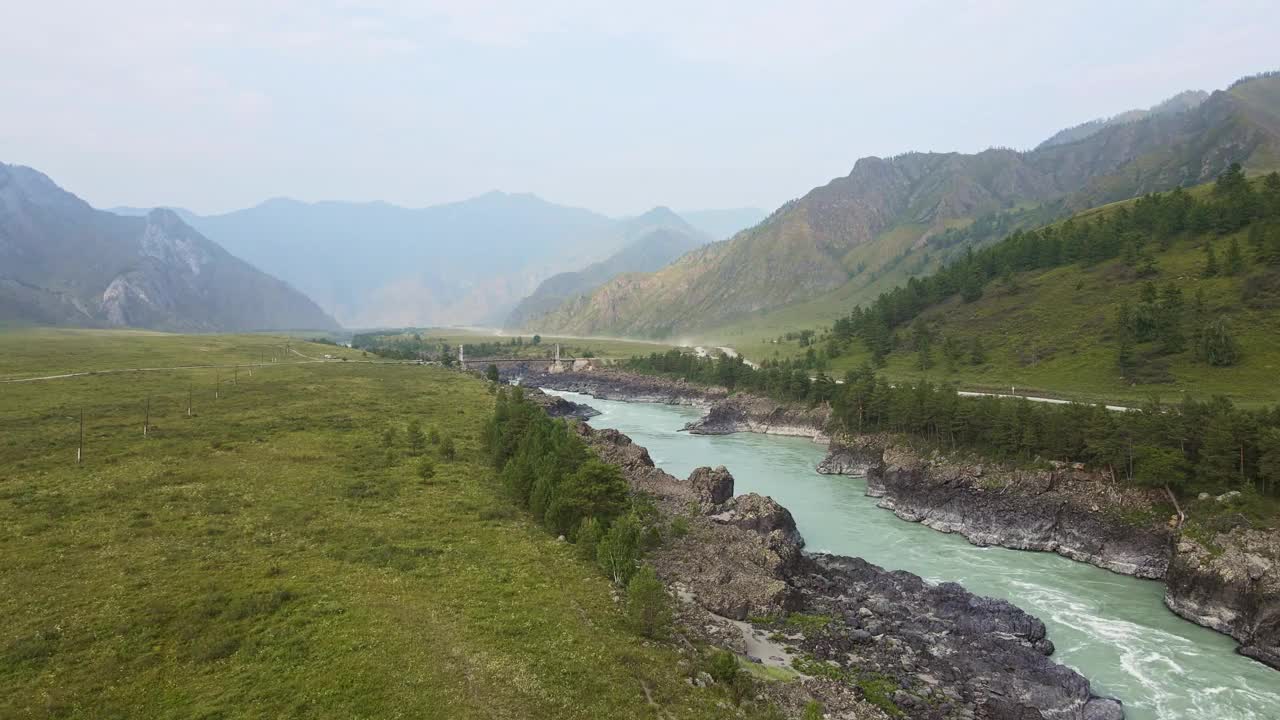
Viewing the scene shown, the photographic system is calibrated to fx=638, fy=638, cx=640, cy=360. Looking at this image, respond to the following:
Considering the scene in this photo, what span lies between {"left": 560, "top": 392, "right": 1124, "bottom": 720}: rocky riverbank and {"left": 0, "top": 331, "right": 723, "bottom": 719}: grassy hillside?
258 inches

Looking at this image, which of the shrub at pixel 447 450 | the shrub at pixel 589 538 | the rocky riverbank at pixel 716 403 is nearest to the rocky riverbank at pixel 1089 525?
the rocky riverbank at pixel 716 403

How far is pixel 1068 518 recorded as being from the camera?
50.6 m

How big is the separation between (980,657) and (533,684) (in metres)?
23.0

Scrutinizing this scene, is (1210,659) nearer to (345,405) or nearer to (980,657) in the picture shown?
(980,657)

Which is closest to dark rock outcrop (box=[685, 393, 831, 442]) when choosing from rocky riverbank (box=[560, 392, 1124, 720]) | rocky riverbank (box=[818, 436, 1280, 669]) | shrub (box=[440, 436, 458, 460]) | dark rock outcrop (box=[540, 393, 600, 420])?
dark rock outcrop (box=[540, 393, 600, 420])

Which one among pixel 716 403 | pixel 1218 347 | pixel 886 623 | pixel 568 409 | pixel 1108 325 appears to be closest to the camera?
pixel 886 623

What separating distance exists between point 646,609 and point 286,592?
15888 millimetres

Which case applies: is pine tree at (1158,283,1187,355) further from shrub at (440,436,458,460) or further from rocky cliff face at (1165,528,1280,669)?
shrub at (440,436,458,460)

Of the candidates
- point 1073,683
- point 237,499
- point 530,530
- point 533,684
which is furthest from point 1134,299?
point 237,499

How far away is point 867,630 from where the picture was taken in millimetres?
34094

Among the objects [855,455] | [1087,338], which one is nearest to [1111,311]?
[1087,338]

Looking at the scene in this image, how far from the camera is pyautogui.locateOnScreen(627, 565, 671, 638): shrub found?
28578mm

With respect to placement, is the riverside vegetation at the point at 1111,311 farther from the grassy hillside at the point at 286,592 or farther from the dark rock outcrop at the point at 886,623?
the grassy hillside at the point at 286,592

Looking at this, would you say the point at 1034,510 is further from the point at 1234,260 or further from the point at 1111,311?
the point at 1234,260
